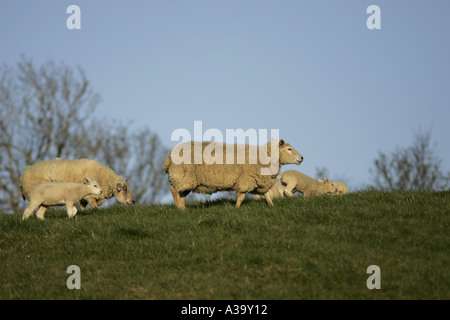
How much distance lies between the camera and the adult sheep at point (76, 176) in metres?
16.4

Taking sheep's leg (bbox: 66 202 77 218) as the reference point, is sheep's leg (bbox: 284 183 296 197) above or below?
above

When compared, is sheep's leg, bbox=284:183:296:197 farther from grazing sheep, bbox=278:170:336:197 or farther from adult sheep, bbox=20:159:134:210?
adult sheep, bbox=20:159:134:210

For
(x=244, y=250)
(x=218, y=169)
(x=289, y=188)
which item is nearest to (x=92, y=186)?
(x=218, y=169)

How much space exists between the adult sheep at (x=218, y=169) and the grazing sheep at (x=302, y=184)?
5174 millimetres

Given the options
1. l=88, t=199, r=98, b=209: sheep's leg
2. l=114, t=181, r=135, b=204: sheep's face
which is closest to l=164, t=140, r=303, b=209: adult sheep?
l=88, t=199, r=98, b=209: sheep's leg

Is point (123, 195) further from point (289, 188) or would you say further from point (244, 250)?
point (244, 250)

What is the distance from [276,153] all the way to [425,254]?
604cm

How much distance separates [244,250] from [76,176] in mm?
8711

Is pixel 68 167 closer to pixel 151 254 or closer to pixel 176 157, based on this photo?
pixel 176 157

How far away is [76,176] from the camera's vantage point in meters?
16.6

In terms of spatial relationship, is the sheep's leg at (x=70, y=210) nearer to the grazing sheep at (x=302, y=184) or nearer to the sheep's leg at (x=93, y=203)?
the sheep's leg at (x=93, y=203)

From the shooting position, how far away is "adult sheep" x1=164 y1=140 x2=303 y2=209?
13891 mm

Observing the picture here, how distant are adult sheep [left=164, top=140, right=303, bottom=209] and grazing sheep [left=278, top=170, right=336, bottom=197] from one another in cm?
517
